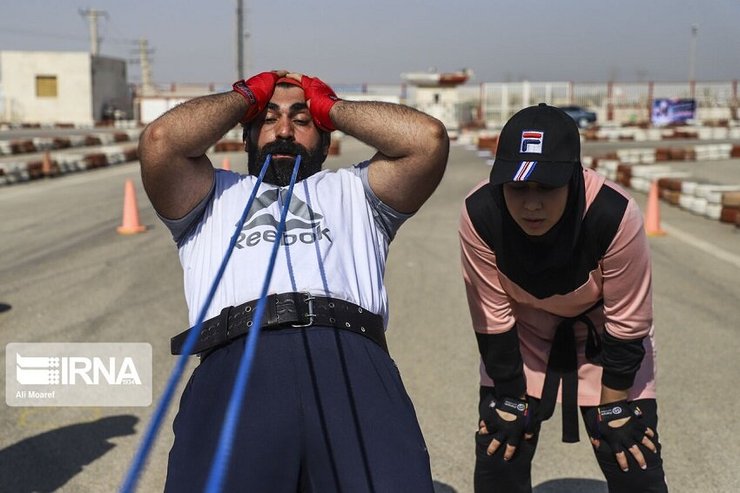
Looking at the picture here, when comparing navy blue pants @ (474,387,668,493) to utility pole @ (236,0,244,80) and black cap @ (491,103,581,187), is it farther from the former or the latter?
utility pole @ (236,0,244,80)

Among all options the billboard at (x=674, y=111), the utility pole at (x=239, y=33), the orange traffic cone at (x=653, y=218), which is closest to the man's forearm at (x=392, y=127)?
the orange traffic cone at (x=653, y=218)

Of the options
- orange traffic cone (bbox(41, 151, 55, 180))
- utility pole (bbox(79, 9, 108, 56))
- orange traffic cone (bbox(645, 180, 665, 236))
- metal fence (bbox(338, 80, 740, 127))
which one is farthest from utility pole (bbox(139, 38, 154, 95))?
orange traffic cone (bbox(645, 180, 665, 236))

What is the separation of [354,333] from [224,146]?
870 inches

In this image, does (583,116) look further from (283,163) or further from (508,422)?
(283,163)

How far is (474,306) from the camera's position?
3045 millimetres

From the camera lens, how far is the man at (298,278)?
2166mm

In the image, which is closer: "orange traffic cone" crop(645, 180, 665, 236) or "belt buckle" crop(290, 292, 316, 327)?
"belt buckle" crop(290, 292, 316, 327)

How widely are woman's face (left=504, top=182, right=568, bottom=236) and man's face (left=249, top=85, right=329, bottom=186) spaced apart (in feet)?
2.28

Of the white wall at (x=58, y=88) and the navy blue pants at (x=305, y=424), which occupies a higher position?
the white wall at (x=58, y=88)

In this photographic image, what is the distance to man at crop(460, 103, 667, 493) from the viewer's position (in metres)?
2.64

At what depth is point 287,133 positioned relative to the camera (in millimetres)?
2916

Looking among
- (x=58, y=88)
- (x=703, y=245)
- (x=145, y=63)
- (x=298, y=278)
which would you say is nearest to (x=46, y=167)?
(x=703, y=245)

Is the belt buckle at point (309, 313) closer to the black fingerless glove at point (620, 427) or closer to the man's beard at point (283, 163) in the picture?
the man's beard at point (283, 163)

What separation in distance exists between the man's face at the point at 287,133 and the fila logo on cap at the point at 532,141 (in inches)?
29.1
